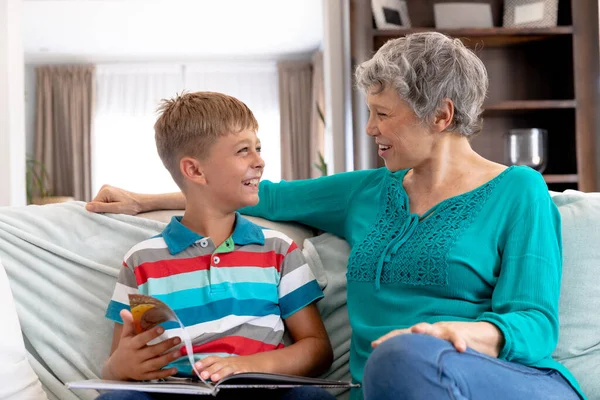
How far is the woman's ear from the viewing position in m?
1.49

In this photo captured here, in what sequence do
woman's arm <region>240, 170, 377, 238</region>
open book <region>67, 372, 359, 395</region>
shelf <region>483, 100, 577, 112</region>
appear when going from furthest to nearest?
1. shelf <region>483, 100, 577, 112</region>
2. woman's arm <region>240, 170, 377, 238</region>
3. open book <region>67, 372, 359, 395</region>

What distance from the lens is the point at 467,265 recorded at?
1344 mm

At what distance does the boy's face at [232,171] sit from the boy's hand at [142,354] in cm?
38

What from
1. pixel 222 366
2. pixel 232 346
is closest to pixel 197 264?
pixel 232 346

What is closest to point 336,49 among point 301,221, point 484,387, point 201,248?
point 301,221

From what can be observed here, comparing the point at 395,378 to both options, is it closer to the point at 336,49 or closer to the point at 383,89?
the point at 383,89

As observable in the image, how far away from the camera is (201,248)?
1520mm

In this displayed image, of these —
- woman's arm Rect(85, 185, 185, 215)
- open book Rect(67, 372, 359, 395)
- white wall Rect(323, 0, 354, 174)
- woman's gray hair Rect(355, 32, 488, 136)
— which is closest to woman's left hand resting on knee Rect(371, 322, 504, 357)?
open book Rect(67, 372, 359, 395)

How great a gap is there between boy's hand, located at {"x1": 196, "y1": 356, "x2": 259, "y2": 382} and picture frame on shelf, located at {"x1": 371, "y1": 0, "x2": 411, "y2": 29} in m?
2.50

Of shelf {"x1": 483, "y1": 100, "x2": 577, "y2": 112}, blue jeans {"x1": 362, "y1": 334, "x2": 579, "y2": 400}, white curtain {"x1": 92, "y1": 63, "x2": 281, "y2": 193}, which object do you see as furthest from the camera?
white curtain {"x1": 92, "y1": 63, "x2": 281, "y2": 193}

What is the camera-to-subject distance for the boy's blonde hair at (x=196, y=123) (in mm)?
1557

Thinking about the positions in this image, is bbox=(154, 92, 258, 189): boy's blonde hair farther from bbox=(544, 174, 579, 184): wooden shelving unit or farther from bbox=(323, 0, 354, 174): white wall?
bbox=(544, 174, 579, 184): wooden shelving unit

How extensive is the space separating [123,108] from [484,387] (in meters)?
8.86

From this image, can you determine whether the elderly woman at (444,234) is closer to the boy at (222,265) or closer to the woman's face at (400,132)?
the woman's face at (400,132)
